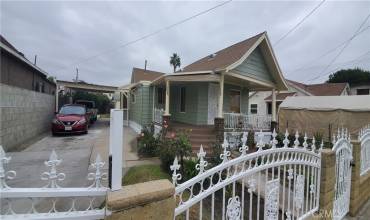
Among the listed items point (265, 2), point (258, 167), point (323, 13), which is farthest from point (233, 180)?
point (323, 13)

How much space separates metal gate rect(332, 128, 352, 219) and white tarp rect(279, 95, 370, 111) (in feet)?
35.8

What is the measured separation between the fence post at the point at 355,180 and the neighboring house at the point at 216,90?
5262 mm

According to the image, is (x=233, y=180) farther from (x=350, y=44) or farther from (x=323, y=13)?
(x=350, y=44)

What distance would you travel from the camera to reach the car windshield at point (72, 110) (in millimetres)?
13361

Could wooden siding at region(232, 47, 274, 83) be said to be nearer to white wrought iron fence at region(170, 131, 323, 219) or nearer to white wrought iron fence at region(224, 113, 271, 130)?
white wrought iron fence at region(224, 113, 271, 130)

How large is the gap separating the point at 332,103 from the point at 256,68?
7.23m

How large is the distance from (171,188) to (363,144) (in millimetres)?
5655

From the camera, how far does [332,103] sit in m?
15.8

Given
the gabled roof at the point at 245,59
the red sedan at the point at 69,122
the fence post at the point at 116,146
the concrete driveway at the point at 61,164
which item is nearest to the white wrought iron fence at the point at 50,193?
the fence post at the point at 116,146

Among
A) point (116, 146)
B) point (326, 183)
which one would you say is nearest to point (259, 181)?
point (116, 146)

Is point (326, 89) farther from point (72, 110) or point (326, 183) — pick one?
point (326, 183)

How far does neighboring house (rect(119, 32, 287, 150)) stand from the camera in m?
10.4

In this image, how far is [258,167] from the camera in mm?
2600

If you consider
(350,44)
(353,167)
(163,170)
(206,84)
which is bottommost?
(163,170)
